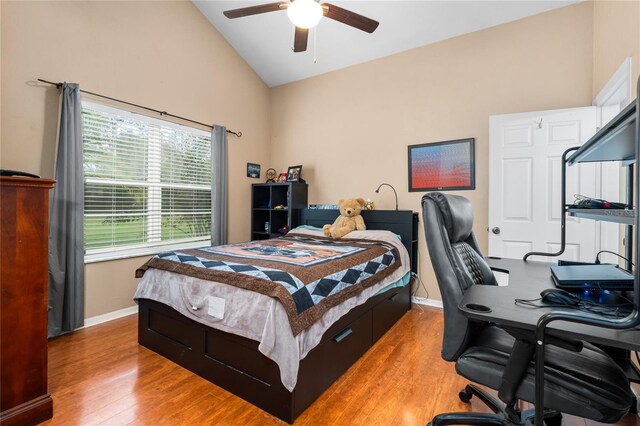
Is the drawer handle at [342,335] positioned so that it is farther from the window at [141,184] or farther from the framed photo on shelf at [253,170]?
the framed photo on shelf at [253,170]

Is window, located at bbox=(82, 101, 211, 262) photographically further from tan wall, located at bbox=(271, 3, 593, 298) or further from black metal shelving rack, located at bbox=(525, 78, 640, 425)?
black metal shelving rack, located at bbox=(525, 78, 640, 425)

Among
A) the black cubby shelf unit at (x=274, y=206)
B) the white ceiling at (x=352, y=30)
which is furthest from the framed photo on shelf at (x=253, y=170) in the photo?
the white ceiling at (x=352, y=30)

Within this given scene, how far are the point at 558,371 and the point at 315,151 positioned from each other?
3.71 m

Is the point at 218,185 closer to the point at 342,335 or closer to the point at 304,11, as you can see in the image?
the point at 304,11

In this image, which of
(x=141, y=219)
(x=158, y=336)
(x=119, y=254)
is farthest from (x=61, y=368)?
(x=141, y=219)

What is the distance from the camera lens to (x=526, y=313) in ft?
3.05

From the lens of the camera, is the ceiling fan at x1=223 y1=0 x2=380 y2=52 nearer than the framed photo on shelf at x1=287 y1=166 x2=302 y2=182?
Yes

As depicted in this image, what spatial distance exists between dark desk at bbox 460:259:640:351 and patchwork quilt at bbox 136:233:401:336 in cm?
85

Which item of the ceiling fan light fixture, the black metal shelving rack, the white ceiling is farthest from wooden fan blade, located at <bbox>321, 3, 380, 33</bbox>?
the black metal shelving rack

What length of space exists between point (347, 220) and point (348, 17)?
2.00 m

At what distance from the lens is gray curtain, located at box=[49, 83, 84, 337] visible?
8.12 ft

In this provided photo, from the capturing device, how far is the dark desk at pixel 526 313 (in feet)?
2.53

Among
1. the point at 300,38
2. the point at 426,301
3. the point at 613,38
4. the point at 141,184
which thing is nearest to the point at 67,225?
the point at 141,184

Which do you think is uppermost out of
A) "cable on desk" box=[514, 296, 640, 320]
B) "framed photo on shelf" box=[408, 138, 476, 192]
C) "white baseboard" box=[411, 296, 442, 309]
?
"framed photo on shelf" box=[408, 138, 476, 192]
